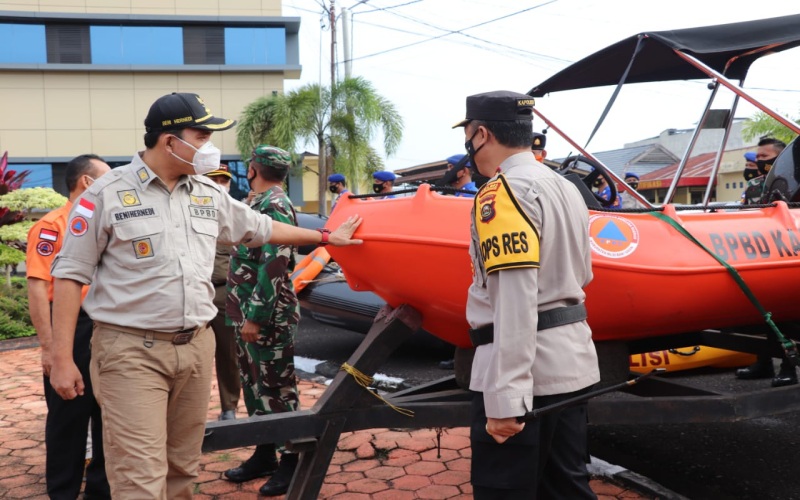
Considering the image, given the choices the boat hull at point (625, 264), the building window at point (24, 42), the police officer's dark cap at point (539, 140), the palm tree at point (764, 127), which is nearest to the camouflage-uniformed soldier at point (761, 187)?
the police officer's dark cap at point (539, 140)

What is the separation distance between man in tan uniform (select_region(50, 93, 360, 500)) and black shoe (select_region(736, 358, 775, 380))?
4506mm

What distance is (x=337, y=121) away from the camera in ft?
70.5

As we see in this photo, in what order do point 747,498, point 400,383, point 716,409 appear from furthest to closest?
point 400,383
point 747,498
point 716,409

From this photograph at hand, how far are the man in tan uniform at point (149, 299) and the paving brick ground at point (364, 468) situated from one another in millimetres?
1085

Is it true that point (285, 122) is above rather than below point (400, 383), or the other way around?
above

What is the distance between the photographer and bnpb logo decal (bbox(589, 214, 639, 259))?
9.73 feet

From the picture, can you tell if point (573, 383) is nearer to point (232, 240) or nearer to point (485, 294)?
point (485, 294)

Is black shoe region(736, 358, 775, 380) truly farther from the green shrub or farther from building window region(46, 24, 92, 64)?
building window region(46, 24, 92, 64)

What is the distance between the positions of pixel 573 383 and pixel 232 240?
1.49m

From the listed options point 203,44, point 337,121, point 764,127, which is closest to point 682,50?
point 337,121

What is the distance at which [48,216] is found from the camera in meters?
3.32

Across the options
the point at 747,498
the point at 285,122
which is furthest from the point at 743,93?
the point at 285,122

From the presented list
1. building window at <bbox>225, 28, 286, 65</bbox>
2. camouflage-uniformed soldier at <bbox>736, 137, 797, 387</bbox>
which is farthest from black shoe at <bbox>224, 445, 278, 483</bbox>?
building window at <bbox>225, 28, 286, 65</bbox>

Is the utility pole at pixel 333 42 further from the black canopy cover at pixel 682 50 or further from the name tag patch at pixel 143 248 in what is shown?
the name tag patch at pixel 143 248
